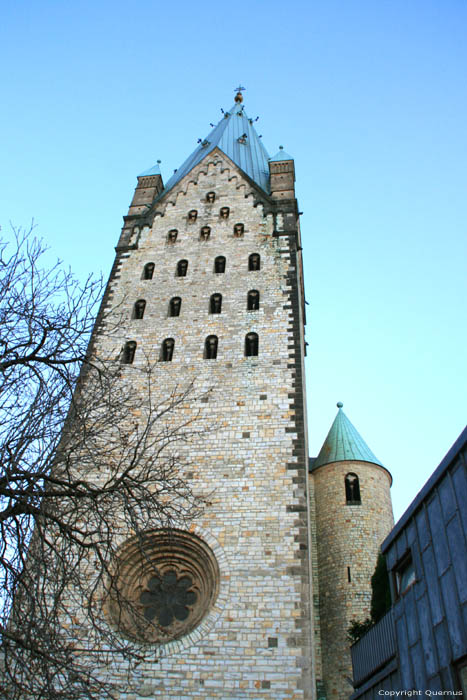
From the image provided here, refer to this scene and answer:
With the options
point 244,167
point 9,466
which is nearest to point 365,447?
point 244,167

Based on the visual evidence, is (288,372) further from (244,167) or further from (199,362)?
(244,167)

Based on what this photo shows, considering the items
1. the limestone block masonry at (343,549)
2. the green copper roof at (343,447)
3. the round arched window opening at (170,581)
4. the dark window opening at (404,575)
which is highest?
the green copper roof at (343,447)

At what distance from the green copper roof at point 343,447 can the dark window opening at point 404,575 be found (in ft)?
29.6

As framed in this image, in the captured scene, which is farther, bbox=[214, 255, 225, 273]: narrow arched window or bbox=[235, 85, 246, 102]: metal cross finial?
bbox=[235, 85, 246, 102]: metal cross finial

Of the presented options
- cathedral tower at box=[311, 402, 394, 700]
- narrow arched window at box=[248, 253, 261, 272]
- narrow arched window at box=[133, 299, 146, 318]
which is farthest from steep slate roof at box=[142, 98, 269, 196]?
cathedral tower at box=[311, 402, 394, 700]

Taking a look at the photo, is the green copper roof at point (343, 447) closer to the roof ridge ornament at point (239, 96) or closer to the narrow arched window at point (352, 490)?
the narrow arched window at point (352, 490)

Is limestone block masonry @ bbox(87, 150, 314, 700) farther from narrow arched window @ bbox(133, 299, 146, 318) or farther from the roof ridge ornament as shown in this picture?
the roof ridge ornament

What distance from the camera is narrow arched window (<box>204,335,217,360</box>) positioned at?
17.5 m

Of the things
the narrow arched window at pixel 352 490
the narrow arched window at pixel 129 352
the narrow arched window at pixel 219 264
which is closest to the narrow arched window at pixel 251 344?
the narrow arched window at pixel 219 264

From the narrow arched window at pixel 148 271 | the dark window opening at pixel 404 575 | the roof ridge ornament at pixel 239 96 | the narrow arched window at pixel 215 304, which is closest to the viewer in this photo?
the dark window opening at pixel 404 575

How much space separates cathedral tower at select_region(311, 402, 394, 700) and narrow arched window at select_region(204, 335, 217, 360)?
639cm

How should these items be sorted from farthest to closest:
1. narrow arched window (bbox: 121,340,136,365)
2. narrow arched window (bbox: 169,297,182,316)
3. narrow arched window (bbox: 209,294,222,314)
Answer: narrow arched window (bbox: 169,297,182,316)
narrow arched window (bbox: 209,294,222,314)
narrow arched window (bbox: 121,340,136,365)

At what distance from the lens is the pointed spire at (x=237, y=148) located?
26.0 meters

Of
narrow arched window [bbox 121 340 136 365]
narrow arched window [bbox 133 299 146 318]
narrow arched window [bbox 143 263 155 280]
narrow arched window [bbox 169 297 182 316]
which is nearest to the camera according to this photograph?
narrow arched window [bbox 121 340 136 365]
